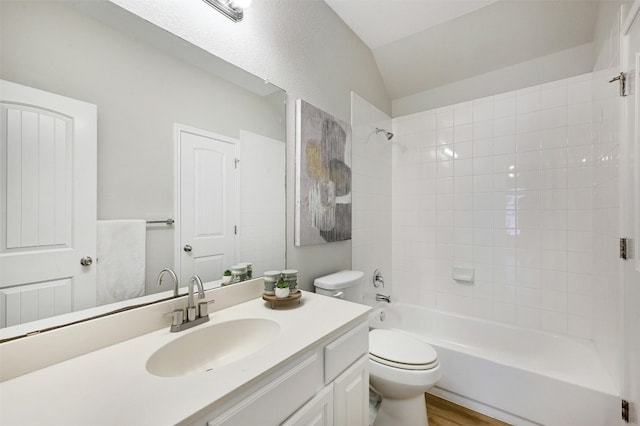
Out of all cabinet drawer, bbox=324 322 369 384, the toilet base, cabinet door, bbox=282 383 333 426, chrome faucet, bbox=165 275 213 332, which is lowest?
Answer: the toilet base

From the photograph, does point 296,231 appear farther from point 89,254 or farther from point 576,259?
point 576,259

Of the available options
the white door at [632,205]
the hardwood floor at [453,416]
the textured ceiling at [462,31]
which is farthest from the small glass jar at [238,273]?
the textured ceiling at [462,31]

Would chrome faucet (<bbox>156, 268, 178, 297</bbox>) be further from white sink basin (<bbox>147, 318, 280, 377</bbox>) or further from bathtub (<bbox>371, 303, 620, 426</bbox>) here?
bathtub (<bbox>371, 303, 620, 426</bbox>)

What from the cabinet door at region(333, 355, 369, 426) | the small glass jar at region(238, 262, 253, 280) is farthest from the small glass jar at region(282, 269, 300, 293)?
the cabinet door at region(333, 355, 369, 426)

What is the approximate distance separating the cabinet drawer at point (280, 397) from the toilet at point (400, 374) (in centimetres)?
69

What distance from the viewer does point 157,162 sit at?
3.19 feet

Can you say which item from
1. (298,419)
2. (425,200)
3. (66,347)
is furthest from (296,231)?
(425,200)

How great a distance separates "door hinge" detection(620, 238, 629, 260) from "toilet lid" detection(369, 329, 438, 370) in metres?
1.00

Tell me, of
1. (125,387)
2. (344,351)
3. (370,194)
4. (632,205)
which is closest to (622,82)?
(632,205)

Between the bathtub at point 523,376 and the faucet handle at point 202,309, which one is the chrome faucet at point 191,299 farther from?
the bathtub at point 523,376

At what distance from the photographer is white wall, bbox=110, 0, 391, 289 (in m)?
1.10

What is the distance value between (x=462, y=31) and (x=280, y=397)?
2600 millimetres

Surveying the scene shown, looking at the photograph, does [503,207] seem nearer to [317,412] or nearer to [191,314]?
[317,412]

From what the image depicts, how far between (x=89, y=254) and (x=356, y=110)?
6.21ft
